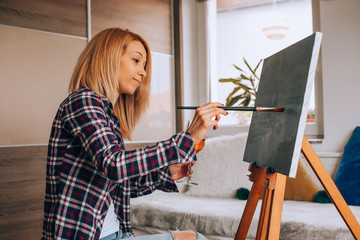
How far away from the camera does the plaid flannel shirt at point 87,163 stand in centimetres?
106

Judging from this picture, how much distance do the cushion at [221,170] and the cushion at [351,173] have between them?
1.83 ft

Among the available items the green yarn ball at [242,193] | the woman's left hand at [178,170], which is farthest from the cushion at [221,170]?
the woman's left hand at [178,170]

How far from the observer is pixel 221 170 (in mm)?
2502

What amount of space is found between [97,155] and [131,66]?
496 millimetres

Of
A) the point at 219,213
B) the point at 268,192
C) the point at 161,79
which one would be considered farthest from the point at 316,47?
the point at 161,79

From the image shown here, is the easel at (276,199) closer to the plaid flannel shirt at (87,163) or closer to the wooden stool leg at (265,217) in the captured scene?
the wooden stool leg at (265,217)

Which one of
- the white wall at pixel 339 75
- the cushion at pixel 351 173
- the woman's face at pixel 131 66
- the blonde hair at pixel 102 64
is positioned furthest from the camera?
the white wall at pixel 339 75

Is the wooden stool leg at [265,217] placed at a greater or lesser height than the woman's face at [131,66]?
lesser

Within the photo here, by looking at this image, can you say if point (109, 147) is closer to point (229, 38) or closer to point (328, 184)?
point (328, 184)

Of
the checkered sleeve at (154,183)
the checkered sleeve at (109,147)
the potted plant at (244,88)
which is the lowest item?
the checkered sleeve at (154,183)

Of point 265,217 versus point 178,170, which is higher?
point 178,170

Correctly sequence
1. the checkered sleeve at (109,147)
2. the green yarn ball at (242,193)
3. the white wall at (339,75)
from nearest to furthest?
1. the checkered sleeve at (109,147)
2. the green yarn ball at (242,193)
3. the white wall at (339,75)

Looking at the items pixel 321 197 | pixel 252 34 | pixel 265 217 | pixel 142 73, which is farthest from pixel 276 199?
pixel 252 34

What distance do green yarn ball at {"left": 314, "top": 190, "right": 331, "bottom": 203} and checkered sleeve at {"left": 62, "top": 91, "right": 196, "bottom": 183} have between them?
1.38 meters
